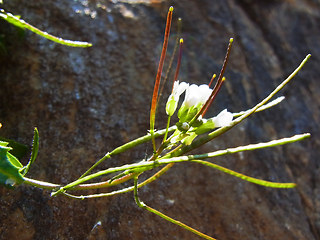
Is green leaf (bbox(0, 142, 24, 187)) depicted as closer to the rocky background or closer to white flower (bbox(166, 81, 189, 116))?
the rocky background

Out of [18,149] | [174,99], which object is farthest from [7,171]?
[174,99]

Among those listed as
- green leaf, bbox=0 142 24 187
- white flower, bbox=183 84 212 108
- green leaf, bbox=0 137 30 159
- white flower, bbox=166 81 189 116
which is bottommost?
green leaf, bbox=0 137 30 159

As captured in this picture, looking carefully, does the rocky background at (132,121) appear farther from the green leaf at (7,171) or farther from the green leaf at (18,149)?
the green leaf at (7,171)

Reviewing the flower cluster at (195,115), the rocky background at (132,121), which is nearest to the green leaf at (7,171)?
the rocky background at (132,121)

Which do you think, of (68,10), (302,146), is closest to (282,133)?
(302,146)

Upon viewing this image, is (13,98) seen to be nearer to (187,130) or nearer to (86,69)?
(86,69)

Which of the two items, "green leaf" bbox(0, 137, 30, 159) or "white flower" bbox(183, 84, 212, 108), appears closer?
"white flower" bbox(183, 84, 212, 108)

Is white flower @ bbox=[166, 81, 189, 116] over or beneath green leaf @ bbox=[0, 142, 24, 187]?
over

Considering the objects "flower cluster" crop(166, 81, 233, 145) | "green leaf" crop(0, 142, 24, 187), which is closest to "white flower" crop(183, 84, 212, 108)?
"flower cluster" crop(166, 81, 233, 145)

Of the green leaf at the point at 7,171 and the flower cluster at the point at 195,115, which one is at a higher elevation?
the flower cluster at the point at 195,115

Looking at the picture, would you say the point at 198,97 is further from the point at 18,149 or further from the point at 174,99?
the point at 18,149
